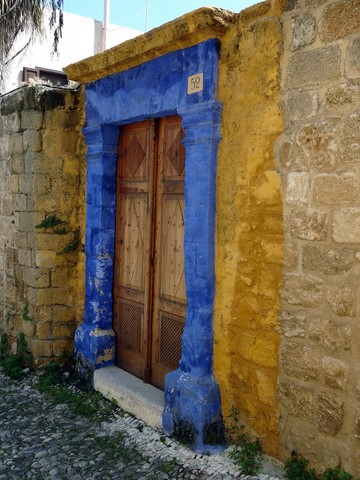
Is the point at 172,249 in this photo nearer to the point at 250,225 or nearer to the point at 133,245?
the point at 133,245

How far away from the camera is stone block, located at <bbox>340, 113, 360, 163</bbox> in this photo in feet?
8.63

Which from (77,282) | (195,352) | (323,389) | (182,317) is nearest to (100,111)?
(77,282)

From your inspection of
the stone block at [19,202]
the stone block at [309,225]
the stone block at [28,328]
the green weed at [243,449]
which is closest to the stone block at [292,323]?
the stone block at [309,225]

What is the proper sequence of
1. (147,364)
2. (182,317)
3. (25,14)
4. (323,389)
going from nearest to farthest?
(323,389), (182,317), (147,364), (25,14)

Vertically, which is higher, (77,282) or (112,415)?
(77,282)

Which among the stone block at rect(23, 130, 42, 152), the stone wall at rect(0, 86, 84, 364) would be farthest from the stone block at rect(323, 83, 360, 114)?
the stone block at rect(23, 130, 42, 152)

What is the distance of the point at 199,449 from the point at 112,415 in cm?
95

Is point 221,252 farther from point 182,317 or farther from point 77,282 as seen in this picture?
point 77,282

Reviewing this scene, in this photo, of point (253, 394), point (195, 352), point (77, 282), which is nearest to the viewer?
point (253, 394)

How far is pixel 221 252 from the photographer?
135 inches

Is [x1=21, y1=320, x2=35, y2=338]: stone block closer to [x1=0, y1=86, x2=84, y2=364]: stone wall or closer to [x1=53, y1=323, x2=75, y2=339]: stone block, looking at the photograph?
[x1=0, y1=86, x2=84, y2=364]: stone wall

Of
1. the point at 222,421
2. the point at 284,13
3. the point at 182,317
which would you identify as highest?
the point at 284,13

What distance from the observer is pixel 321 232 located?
2.82m

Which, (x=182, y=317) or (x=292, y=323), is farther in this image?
(x=182, y=317)
